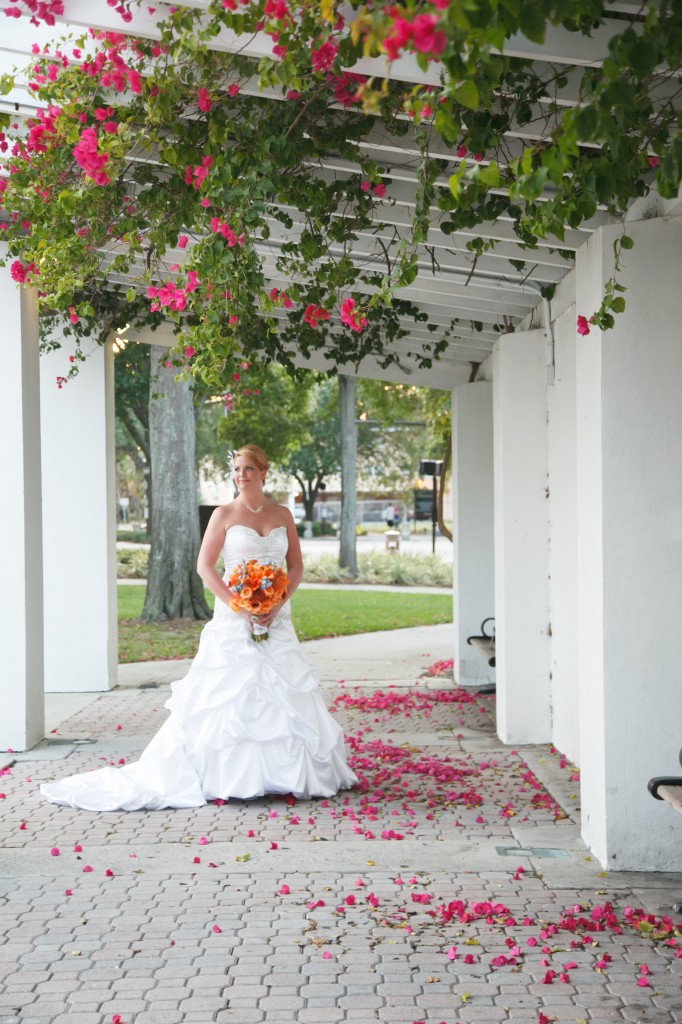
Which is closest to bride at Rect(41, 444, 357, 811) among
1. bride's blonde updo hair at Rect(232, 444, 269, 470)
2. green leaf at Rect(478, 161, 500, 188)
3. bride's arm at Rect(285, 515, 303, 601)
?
bride's arm at Rect(285, 515, 303, 601)

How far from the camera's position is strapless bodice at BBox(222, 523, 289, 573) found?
834 centimetres

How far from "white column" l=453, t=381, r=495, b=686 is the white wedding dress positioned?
4907 millimetres

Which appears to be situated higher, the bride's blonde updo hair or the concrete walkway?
the bride's blonde updo hair

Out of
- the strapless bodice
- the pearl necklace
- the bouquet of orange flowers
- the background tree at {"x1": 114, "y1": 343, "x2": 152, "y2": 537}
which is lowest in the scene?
the bouquet of orange flowers

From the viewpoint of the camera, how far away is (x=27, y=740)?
31.1 ft

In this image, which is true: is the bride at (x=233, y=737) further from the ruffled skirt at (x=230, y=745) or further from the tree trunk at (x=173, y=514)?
the tree trunk at (x=173, y=514)

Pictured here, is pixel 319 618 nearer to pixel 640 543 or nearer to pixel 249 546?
pixel 249 546

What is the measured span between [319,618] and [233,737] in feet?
43.1

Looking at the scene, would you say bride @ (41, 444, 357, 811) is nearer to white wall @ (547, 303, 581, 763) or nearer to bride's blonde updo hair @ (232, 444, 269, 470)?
bride's blonde updo hair @ (232, 444, 269, 470)

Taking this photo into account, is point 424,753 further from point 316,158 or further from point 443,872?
point 316,158

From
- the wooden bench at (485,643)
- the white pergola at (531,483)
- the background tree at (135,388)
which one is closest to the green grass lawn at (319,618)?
the white pergola at (531,483)

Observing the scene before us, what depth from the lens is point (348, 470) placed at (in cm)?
2980

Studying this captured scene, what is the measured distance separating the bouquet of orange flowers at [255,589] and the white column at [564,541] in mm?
2288

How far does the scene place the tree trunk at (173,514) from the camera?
20.0 metres
